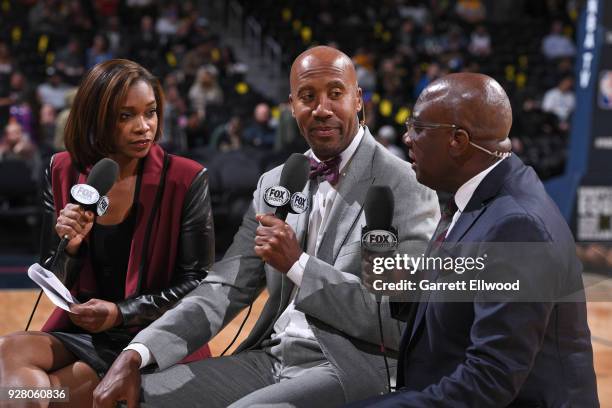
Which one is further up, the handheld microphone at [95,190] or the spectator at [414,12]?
the spectator at [414,12]

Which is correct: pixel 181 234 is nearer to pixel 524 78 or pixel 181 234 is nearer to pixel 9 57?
pixel 9 57

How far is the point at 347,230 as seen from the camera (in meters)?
2.37

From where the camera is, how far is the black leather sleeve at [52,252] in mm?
2439

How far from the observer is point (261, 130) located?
32.7 feet

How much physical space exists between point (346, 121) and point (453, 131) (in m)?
0.56

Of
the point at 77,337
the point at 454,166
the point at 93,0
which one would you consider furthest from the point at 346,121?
the point at 93,0

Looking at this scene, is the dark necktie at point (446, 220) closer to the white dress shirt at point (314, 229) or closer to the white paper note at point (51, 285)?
the white dress shirt at point (314, 229)

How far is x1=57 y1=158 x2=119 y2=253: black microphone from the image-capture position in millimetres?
2223

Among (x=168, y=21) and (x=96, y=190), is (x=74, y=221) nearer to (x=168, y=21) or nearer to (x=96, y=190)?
(x=96, y=190)

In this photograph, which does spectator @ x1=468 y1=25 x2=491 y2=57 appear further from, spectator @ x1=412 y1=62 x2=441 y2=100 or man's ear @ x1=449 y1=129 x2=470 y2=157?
man's ear @ x1=449 y1=129 x2=470 y2=157

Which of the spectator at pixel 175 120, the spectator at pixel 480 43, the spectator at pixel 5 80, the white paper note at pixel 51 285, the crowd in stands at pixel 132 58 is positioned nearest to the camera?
the white paper note at pixel 51 285

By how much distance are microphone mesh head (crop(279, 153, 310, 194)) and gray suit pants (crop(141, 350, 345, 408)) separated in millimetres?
485

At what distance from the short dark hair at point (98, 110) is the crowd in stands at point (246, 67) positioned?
5.10m

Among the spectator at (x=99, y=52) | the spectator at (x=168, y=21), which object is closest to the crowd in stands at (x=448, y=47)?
the spectator at (x=168, y=21)
